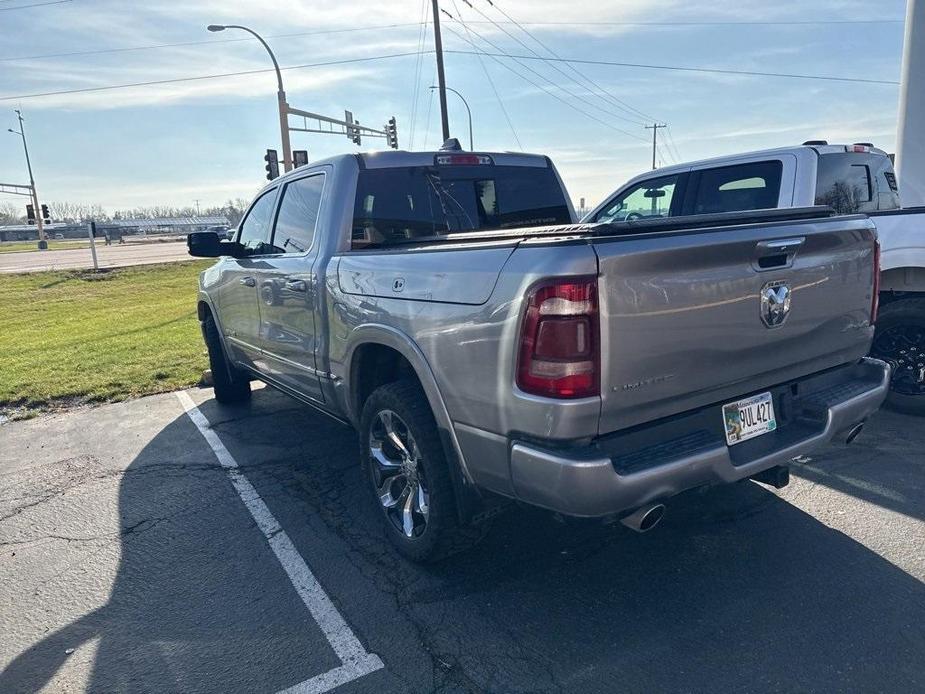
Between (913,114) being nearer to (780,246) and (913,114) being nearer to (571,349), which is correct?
(780,246)

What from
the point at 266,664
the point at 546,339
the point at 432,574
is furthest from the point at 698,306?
the point at 266,664

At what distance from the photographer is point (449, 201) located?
166 inches

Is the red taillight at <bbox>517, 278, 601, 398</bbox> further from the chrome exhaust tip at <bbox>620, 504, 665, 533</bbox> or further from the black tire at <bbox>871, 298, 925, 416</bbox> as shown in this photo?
the black tire at <bbox>871, 298, 925, 416</bbox>

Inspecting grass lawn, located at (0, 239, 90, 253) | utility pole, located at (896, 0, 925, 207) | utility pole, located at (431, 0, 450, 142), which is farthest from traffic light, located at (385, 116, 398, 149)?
grass lawn, located at (0, 239, 90, 253)

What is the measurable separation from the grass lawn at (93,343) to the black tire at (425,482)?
4.87 m

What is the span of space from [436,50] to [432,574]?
73.8ft

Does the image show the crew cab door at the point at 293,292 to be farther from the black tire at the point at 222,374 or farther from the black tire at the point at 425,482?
the black tire at the point at 222,374

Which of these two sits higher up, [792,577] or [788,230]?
[788,230]

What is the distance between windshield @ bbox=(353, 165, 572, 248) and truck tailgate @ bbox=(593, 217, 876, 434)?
1.65 m

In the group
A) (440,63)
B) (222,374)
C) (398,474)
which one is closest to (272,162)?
(440,63)

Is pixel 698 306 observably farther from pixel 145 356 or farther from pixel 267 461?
pixel 145 356

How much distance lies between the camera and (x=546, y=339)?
7.48 ft

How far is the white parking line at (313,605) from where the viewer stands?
8.27 ft

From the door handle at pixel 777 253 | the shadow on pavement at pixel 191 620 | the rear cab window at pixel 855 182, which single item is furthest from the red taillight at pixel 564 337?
the rear cab window at pixel 855 182
